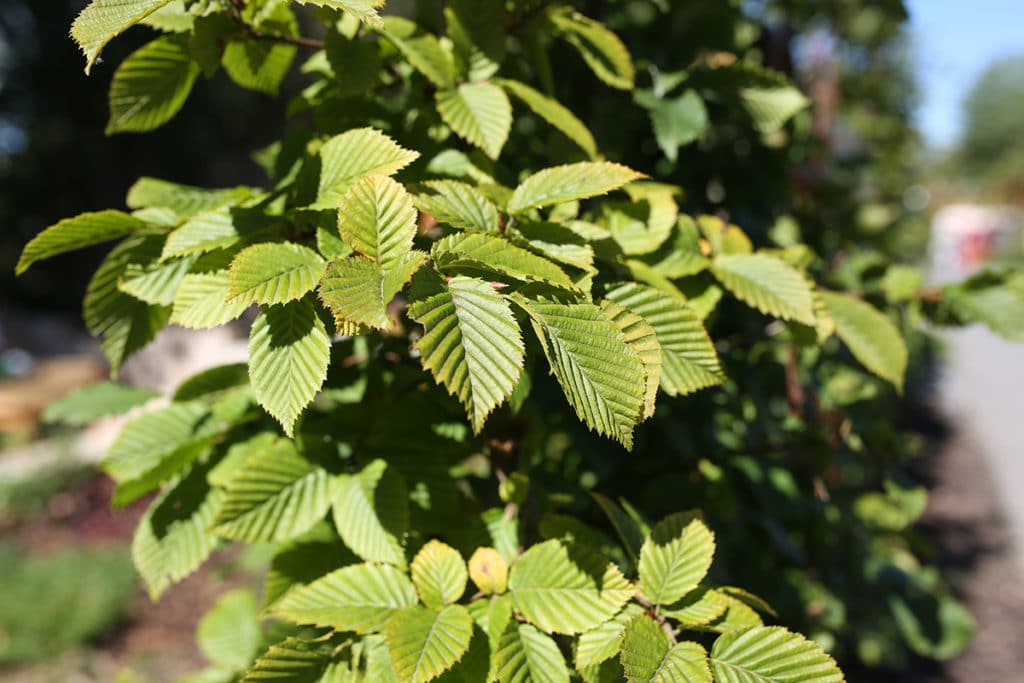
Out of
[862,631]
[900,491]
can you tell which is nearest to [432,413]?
[900,491]

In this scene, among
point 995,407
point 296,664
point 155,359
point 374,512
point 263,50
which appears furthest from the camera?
point 995,407

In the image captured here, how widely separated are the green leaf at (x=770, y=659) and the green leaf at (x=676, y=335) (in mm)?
274

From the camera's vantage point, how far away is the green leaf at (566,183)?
0.83m

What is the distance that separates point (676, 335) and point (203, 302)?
55 cm

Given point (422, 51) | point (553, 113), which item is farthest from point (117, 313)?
point (553, 113)

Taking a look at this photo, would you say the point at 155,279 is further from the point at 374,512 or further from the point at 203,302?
the point at 374,512

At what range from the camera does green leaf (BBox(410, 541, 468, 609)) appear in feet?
2.73

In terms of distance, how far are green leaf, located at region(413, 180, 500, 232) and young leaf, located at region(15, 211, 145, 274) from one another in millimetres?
382

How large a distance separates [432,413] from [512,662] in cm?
37

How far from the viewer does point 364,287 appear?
69cm

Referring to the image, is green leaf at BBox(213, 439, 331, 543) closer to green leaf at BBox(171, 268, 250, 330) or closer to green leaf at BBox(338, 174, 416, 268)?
green leaf at BBox(171, 268, 250, 330)

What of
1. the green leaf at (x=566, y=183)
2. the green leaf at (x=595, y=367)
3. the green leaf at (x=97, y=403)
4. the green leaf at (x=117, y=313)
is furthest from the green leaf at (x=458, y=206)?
the green leaf at (x=97, y=403)

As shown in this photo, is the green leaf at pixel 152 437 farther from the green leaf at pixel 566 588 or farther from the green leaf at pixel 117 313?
the green leaf at pixel 566 588

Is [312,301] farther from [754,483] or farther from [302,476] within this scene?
[754,483]
